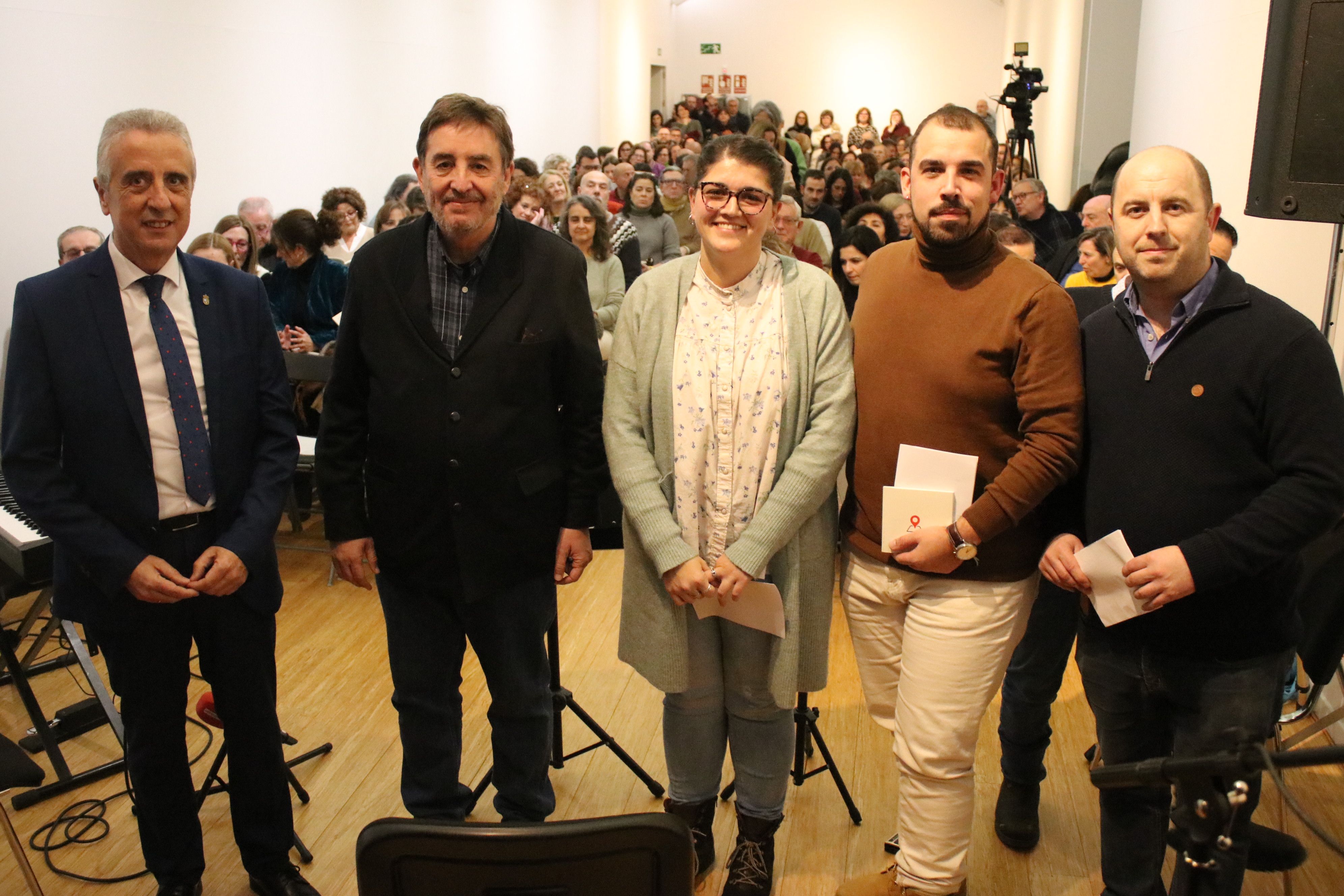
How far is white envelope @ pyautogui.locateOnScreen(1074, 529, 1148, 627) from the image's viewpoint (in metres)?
1.85

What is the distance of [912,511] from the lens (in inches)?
78.9

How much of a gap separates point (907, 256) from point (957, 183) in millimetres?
203

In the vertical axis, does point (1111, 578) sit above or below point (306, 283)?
below

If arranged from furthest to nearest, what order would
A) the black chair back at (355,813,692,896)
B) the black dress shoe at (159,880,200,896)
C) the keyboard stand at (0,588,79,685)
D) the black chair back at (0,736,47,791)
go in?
the keyboard stand at (0,588,79,685) → the black dress shoe at (159,880,200,896) → the black chair back at (0,736,47,791) → the black chair back at (355,813,692,896)

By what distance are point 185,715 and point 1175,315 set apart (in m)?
2.18

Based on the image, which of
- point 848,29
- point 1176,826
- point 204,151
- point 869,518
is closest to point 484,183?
point 869,518

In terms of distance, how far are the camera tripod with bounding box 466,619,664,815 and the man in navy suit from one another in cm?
57

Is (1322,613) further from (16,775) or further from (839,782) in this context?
(16,775)

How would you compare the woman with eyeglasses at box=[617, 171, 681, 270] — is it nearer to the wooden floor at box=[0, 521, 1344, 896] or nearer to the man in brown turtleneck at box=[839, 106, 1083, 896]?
the wooden floor at box=[0, 521, 1344, 896]

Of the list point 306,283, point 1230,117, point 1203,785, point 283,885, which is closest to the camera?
point 1203,785

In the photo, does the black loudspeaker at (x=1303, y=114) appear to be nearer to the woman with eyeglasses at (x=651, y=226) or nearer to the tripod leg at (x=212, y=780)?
the tripod leg at (x=212, y=780)

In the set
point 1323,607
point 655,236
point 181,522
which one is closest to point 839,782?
point 1323,607

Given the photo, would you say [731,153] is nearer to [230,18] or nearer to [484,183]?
[484,183]

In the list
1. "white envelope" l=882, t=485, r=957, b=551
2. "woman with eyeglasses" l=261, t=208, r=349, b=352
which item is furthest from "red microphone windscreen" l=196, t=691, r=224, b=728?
"woman with eyeglasses" l=261, t=208, r=349, b=352
